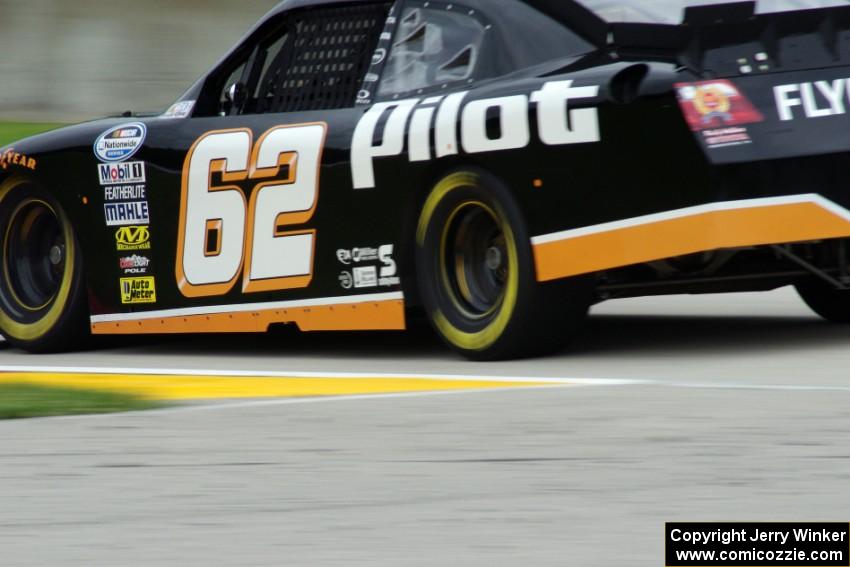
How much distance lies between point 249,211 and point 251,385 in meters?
1.40

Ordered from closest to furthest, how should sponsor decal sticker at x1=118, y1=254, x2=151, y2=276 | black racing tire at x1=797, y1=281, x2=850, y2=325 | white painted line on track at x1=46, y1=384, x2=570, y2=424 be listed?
white painted line on track at x1=46, y1=384, x2=570, y2=424, black racing tire at x1=797, y1=281, x2=850, y2=325, sponsor decal sticker at x1=118, y1=254, x2=151, y2=276

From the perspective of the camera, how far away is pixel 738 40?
6777 mm

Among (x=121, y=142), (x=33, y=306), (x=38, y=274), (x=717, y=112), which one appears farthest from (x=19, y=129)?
(x=717, y=112)

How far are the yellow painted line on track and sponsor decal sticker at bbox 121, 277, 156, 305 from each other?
3.69 feet

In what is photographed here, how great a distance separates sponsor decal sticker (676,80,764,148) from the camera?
21.1ft

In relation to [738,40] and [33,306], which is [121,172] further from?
[738,40]

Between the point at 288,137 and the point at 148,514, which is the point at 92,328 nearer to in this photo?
the point at 288,137

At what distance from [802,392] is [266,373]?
2365mm

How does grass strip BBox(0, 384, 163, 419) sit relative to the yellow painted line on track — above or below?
above

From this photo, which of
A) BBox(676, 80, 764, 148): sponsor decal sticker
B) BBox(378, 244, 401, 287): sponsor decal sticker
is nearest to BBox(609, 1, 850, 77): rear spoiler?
BBox(676, 80, 764, 148): sponsor decal sticker

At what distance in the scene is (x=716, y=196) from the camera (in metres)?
6.45

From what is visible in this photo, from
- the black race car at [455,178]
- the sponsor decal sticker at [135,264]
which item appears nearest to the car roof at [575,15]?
the black race car at [455,178]

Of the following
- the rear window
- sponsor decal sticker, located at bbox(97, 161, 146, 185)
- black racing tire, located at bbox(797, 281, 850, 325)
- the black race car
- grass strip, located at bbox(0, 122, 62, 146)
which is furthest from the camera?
grass strip, located at bbox(0, 122, 62, 146)

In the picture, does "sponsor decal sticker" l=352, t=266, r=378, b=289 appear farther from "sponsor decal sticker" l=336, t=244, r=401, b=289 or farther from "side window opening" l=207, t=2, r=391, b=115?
"side window opening" l=207, t=2, r=391, b=115
